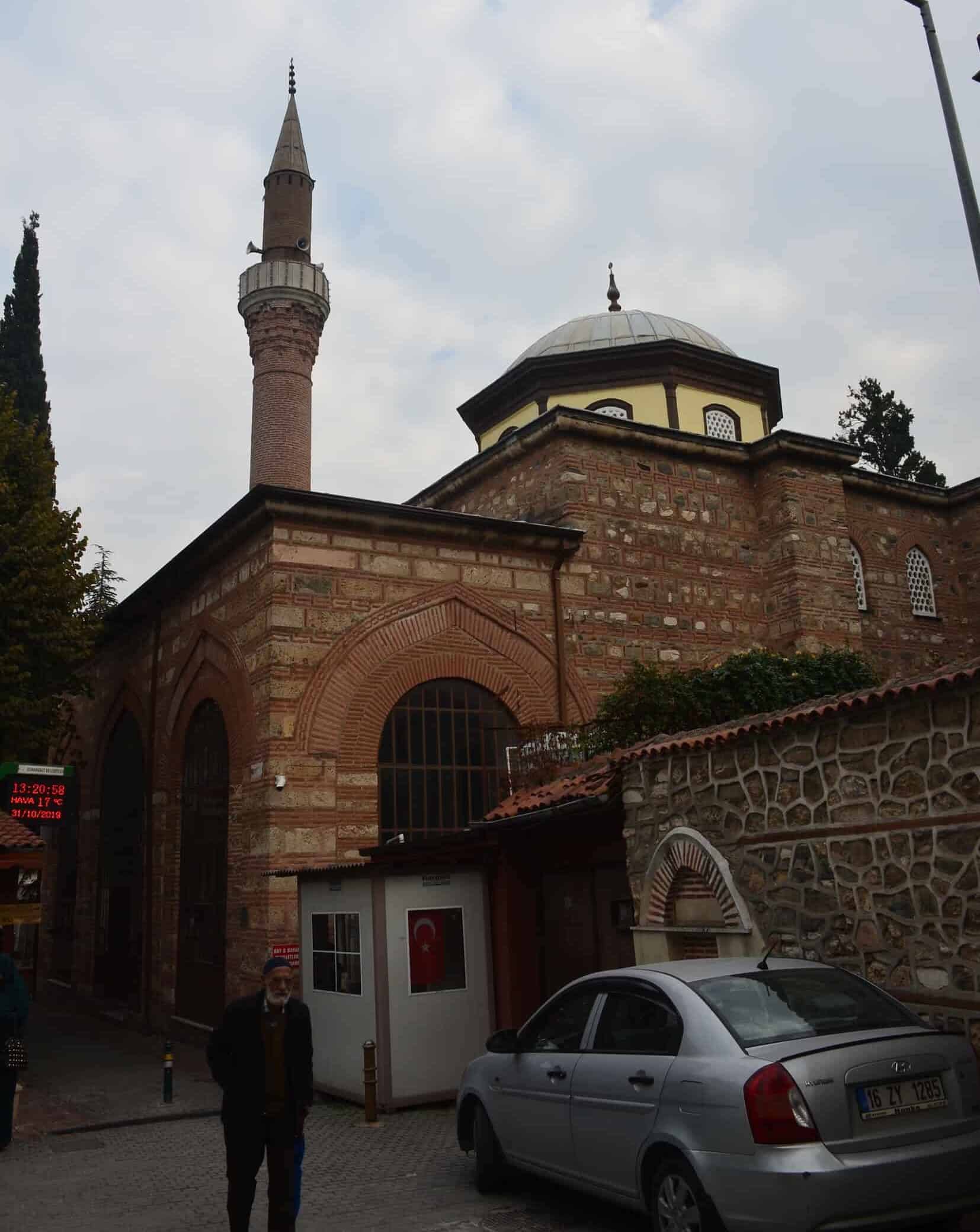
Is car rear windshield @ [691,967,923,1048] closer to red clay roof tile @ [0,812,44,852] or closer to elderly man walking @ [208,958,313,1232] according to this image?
elderly man walking @ [208,958,313,1232]

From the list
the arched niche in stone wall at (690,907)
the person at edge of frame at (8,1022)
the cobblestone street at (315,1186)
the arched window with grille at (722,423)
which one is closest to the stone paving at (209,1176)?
the cobblestone street at (315,1186)

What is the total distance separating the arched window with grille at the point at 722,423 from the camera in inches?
732

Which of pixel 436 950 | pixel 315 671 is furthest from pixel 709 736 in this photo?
pixel 315 671

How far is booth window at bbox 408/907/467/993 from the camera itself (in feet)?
29.5

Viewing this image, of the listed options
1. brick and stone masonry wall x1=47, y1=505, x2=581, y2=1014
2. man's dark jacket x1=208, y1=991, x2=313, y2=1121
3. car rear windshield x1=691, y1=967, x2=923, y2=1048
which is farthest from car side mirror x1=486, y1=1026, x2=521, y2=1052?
brick and stone masonry wall x1=47, y1=505, x2=581, y2=1014

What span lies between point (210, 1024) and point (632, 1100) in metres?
9.35

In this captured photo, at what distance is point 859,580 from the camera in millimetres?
17609

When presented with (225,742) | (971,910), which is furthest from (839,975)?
(225,742)

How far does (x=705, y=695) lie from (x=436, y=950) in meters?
3.87

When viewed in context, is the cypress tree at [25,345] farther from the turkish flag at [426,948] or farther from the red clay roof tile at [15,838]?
the turkish flag at [426,948]

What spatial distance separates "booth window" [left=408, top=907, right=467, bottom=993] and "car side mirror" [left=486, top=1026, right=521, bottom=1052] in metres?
2.95

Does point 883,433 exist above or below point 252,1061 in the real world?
above

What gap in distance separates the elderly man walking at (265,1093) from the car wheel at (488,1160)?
148 cm

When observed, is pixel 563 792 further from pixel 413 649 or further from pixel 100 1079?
pixel 100 1079
